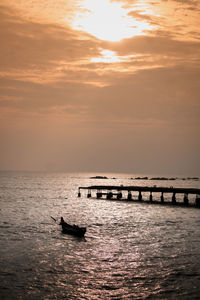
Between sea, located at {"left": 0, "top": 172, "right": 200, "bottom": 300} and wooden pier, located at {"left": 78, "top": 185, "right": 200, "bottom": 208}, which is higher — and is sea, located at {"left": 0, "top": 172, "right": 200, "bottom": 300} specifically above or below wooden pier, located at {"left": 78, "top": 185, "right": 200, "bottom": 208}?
below

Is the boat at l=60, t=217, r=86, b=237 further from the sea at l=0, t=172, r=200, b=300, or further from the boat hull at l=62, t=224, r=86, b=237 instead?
the sea at l=0, t=172, r=200, b=300

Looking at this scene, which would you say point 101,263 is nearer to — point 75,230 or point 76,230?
point 76,230

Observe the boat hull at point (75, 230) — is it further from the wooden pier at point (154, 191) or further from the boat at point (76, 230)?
the wooden pier at point (154, 191)

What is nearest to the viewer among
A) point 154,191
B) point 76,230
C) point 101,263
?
point 101,263

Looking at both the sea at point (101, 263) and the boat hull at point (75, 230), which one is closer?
the sea at point (101, 263)

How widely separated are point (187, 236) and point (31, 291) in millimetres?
26593

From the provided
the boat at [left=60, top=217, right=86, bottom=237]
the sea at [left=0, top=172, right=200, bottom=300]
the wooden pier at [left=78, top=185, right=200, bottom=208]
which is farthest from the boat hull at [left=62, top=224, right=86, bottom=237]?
the wooden pier at [left=78, top=185, right=200, bottom=208]

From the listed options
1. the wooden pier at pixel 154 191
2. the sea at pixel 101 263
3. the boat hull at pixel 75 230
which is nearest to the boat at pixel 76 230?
the boat hull at pixel 75 230

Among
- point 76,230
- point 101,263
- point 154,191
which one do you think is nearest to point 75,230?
point 76,230

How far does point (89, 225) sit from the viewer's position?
5628 cm

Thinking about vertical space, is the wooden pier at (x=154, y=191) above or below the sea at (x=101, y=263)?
above

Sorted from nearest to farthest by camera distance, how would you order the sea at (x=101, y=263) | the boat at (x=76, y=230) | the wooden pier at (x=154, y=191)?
the sea at (x=101, y=263) → the boat at (x=76, y=230) → the wooden pier at (x=154, y=191)

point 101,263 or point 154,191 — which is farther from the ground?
point 154,191

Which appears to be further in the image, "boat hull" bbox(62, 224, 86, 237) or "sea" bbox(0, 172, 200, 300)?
"boat hull" bbox(62, 224, 86, 237)
